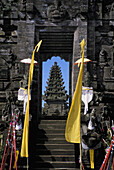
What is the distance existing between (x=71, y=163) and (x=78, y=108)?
14.5 feet

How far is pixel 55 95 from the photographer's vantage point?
24.5 metres

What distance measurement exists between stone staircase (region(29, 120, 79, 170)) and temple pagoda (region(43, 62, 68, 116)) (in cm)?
922

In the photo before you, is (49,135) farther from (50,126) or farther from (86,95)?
(86,95)

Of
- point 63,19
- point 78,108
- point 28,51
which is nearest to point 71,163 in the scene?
point 78,108

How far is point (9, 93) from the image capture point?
45.8ft

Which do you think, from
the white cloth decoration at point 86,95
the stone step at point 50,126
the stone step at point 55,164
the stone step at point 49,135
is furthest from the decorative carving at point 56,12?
the stone step at point 55,164

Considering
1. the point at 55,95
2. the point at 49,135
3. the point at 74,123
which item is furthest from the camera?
the point at 55,95

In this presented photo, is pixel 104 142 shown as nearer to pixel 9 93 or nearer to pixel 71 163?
pixel 71 163

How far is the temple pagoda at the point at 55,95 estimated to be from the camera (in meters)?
22.9

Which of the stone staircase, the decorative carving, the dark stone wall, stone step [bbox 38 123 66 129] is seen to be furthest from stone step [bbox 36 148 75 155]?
the decorative carving

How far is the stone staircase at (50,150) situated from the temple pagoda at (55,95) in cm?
922

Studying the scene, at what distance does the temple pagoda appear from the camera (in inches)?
901

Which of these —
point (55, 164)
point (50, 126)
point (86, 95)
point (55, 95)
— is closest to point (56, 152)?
point (55, 164)

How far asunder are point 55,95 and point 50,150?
12.5 metres
